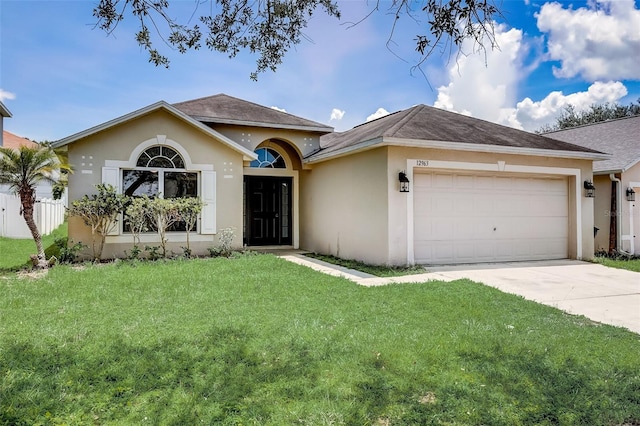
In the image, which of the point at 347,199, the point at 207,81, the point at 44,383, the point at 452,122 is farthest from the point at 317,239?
the point at 44,383

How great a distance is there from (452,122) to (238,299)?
27.9ft

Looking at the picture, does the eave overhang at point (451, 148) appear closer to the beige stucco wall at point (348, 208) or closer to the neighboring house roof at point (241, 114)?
the beige stucco wall at point (348, 208)

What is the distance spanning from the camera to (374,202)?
10117 millimetres

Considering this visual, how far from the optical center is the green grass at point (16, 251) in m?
9.83

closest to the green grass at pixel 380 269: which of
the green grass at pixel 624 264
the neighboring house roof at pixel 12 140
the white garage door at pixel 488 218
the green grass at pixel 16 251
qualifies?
the white garage door at pixel 488 218

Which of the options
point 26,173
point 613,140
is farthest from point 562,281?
point 26,173

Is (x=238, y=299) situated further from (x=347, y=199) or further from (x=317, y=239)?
(x=317, y=239)

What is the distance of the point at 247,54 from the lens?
571 cm

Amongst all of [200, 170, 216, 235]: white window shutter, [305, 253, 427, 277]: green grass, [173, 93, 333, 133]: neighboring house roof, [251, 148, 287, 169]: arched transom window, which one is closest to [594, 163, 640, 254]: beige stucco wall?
[305, 253, 427, 277]: green grass

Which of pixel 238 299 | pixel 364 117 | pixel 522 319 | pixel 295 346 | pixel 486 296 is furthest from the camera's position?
pixel 364 117

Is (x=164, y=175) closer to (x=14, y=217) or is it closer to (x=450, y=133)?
(x=450, y=133)

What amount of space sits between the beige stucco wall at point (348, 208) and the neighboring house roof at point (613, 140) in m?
8.42

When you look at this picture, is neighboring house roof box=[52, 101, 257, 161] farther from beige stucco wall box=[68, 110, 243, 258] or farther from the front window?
the front window

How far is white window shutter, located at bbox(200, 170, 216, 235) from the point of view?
11383 mm
